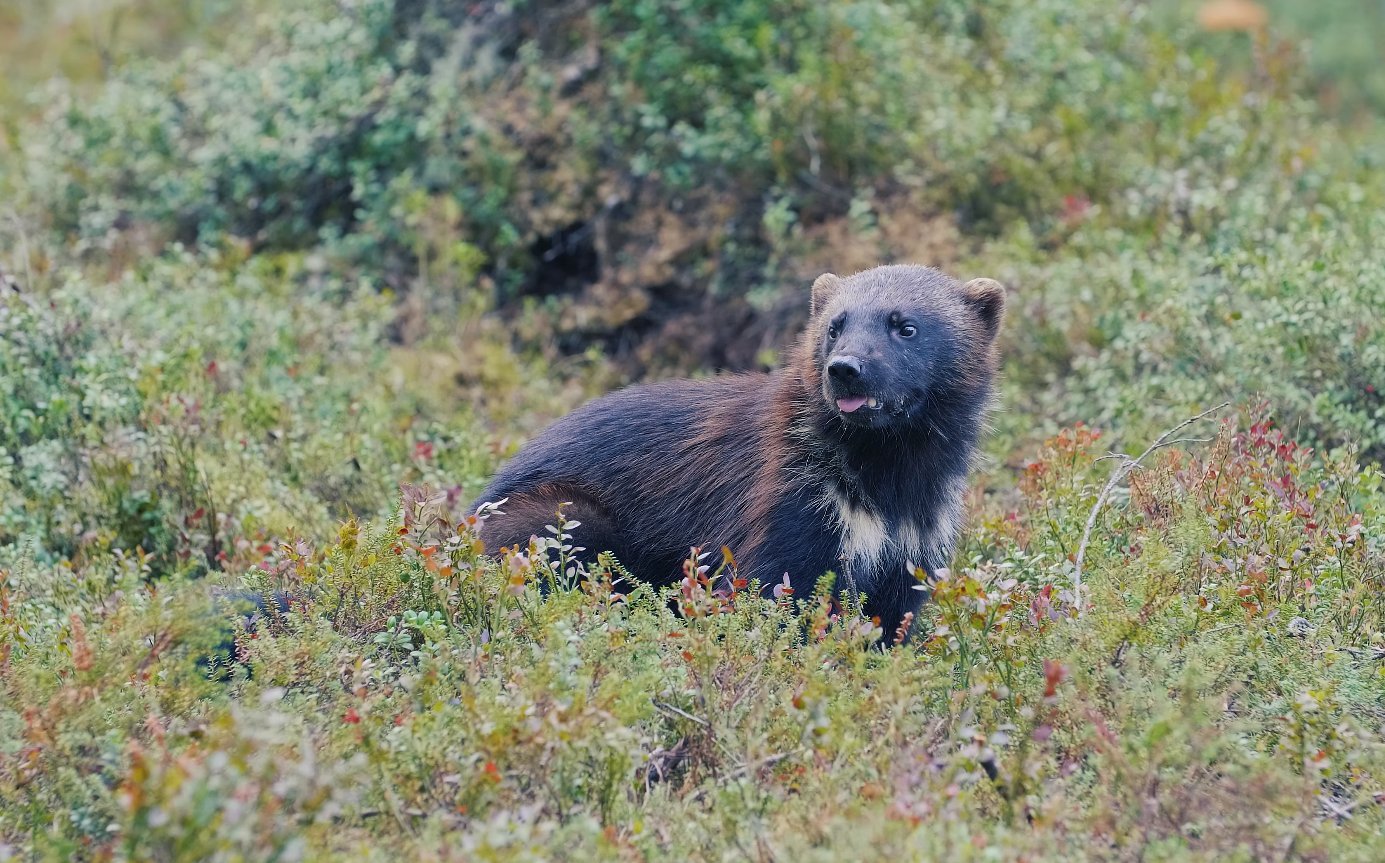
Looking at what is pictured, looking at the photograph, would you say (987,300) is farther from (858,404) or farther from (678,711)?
(678,711)

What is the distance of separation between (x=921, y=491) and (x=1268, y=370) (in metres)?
2.11

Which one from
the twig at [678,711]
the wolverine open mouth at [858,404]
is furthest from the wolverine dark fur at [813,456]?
the twig at [678,711]

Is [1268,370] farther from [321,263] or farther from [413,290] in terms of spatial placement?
[321,263]

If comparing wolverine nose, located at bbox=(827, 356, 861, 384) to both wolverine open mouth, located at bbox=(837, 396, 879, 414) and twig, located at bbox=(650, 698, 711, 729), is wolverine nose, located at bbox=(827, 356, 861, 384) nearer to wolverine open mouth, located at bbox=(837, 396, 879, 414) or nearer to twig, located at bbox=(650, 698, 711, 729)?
wolverine open mouth, located at bbox=(837, 396, 879, 414)

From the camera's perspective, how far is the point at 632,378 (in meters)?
9.01

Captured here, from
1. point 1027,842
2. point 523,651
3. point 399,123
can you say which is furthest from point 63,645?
point 399,123

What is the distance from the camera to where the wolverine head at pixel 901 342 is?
5.23 meters

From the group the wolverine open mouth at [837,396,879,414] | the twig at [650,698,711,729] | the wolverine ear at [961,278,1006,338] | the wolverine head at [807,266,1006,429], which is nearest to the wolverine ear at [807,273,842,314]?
the wolverine head at [807,266,1006,429]

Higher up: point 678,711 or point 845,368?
point 845,368

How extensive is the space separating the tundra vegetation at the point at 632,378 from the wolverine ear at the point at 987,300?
0.56m

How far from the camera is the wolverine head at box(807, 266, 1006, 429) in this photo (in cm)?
523

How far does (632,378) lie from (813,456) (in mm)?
3774

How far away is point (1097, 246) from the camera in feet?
27.3

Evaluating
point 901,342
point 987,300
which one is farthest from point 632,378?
point 901,342
